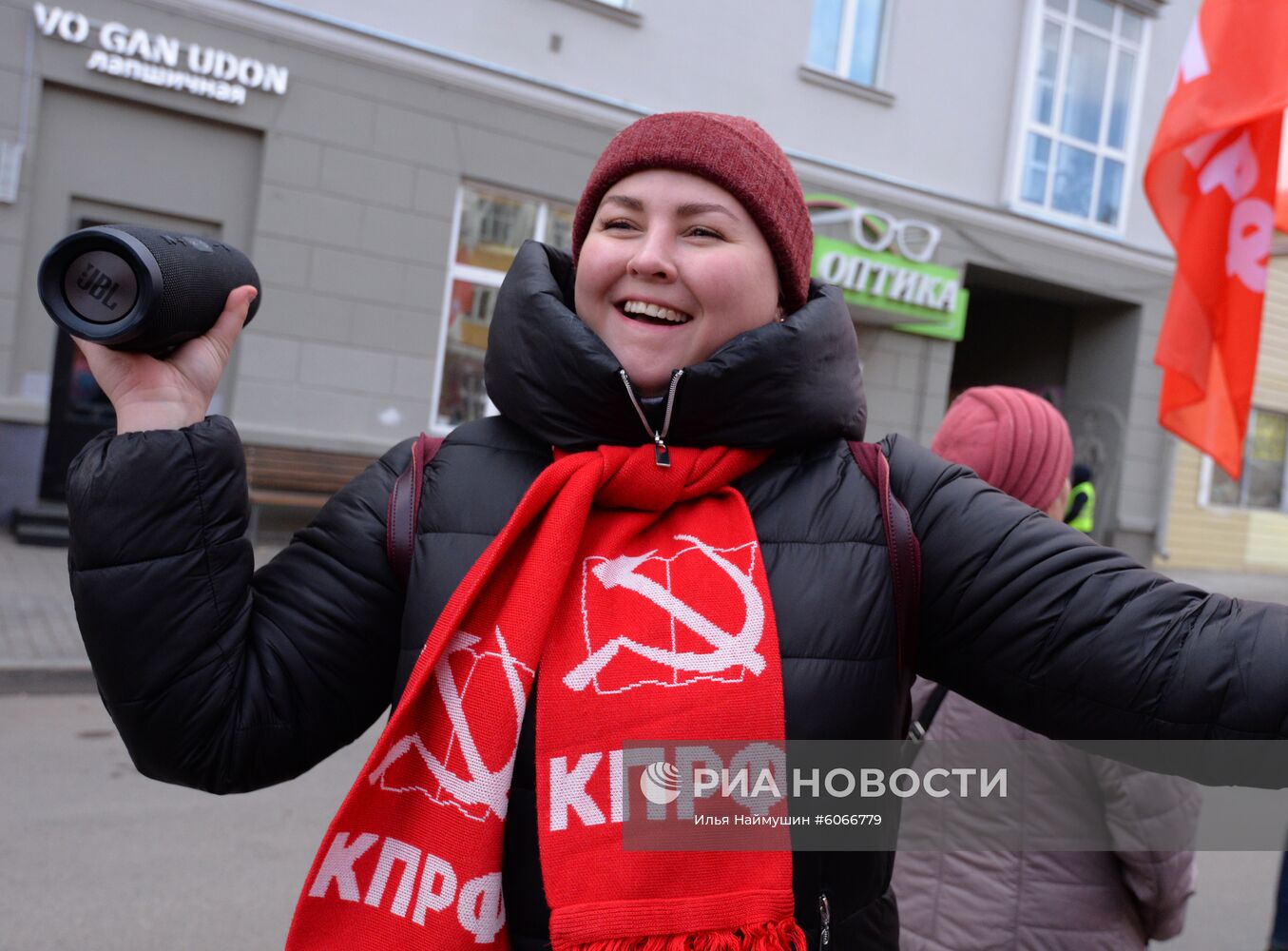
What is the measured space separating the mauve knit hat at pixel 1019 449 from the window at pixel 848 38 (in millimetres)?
9501

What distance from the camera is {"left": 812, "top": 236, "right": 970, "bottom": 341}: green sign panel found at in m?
11.0

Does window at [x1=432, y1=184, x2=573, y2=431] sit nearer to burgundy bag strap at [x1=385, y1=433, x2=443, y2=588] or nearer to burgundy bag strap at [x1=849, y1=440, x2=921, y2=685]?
burgundy bag strap at [x1=385, y1=433, x2=443, y2=588]

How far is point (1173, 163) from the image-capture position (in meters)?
3.11

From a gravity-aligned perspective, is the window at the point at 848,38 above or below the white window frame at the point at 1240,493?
above

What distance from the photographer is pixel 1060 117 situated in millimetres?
12430

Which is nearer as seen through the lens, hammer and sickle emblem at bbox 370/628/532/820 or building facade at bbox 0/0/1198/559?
hammer and sickle emblem at bbox 370/628/532/820

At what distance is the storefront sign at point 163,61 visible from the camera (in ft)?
25.9

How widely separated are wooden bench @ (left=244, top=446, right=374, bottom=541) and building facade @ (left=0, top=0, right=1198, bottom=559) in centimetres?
18

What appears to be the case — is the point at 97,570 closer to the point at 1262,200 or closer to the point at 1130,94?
the point at 1262,200

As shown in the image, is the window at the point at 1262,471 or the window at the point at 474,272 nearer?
the window at the point at 474,272

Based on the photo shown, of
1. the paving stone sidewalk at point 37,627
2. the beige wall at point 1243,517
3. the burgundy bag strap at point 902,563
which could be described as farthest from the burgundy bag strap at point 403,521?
the beige wall at point 1243,517

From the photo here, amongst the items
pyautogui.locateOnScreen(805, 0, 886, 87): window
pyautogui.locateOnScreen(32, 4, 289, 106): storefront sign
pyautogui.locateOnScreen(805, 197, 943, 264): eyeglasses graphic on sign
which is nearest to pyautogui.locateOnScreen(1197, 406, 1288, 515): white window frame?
pyautogui.locateOnScreen(805, 197, 943, 264): eyeglasses graphic on sign

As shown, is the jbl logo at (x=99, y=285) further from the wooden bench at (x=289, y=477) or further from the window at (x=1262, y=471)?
the window at (x=1262, y=471)

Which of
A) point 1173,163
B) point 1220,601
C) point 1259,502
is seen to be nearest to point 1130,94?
point 1259,502
